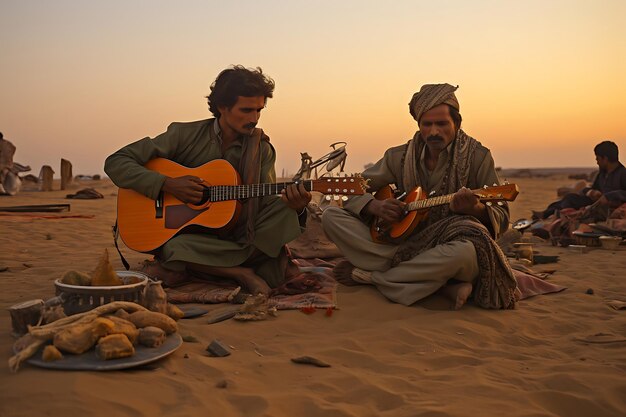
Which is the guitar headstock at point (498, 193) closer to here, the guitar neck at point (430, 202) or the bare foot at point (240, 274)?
the guitar neck at point (430, 202)

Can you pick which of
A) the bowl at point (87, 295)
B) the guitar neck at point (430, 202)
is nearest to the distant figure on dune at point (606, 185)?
the guitar neck at point (430, 202)

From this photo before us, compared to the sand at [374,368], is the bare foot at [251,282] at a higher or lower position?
higher

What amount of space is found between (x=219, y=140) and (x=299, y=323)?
1847mm

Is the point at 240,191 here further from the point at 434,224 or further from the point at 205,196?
the point at 434,224

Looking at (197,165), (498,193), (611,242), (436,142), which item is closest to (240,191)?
(197,165)

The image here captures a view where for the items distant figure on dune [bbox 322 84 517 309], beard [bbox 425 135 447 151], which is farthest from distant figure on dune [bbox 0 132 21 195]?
beard [bbox 425 135 447 151]

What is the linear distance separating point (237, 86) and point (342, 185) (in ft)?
3.87

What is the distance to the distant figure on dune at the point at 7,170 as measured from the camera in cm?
1630

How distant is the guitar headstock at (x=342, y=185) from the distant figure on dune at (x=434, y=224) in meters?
0.23

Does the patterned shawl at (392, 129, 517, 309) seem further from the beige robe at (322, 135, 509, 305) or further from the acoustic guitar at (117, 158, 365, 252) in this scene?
the acoustic guitar at (117, 158, 365, 252)

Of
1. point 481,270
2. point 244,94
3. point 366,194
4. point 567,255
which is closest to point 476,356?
point 481,270

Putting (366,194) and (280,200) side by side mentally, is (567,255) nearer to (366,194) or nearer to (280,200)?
(366,194)

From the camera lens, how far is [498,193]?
436cm

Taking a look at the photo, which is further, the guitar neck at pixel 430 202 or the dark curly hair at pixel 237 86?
the dark curly hair at pixel 237 86
